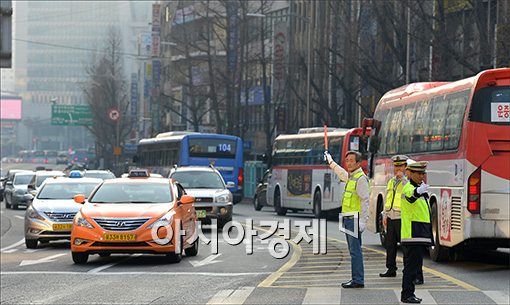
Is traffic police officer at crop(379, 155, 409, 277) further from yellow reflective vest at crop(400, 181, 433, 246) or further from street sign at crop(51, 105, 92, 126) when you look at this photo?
street sign at crop(51, 105, 92, 126)

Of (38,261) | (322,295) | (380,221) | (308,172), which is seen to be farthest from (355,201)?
(308,172)

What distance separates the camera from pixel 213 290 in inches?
676

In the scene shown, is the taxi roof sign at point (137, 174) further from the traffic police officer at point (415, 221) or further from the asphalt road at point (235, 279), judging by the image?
the traffic police officer at point (415, 221)

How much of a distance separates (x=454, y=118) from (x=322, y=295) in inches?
268

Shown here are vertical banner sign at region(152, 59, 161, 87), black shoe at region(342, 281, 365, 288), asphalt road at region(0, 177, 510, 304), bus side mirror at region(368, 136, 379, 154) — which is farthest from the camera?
vertical banner sign at region(152, 59, 161, 87)

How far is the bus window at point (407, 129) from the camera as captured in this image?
84.1 feet

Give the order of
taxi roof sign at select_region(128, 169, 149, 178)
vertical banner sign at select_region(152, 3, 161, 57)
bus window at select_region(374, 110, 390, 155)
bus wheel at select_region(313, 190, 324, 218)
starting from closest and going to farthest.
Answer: taxi roof sign at select_region(128, 169, 149, 178) → bus window at select_region(374, 110, 390, 155) → bus wheel at select_region(313, 190, 324, 218) → vertical banner sign at select_region(152, 3, 161, 57)

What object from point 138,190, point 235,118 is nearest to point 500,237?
point 138,190

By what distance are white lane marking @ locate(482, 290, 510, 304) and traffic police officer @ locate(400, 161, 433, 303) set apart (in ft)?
3.48

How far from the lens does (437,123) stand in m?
23.5

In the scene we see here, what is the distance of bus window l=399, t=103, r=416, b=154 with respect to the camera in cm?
2562

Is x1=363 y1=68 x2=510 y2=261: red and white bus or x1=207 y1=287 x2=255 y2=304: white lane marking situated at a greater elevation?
x1=363 y1=68 x2=510 y2=261: red and white bus

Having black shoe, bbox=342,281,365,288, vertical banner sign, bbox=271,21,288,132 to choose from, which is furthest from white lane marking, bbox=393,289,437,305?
vertical banner sign, bbox=271,21,288,132

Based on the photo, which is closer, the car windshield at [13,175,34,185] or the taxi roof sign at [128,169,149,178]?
the taxi roof sign at [128,169,149,178]
